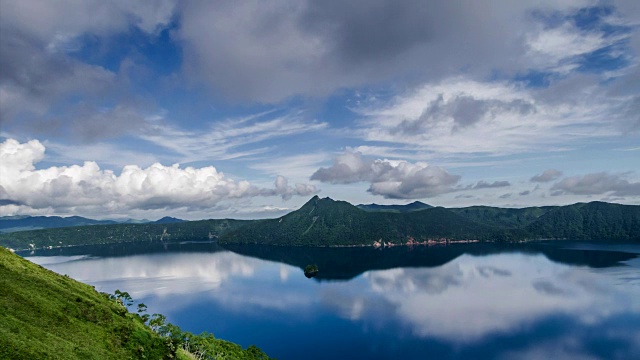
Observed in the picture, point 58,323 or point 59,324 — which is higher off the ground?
point 58,323

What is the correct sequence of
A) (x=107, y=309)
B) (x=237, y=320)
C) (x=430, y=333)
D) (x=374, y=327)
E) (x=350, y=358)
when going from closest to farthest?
(x=107, y=309) → (x=350, y=358) → (x=430, y=333) → (x=374, y=327) → (x=237, y=320)

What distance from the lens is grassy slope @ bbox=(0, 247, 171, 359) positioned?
45.1 meters

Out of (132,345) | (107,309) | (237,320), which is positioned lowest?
(237,320)

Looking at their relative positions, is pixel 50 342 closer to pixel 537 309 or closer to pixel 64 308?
pixel 64 308

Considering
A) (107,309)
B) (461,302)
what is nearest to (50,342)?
(107,309)

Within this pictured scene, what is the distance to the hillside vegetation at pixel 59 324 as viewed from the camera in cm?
4519

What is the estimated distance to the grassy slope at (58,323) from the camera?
45.1 meters

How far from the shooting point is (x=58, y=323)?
53.7 metres

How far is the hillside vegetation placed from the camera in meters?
45.2

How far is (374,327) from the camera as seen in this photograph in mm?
158250

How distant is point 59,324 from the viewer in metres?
53.6

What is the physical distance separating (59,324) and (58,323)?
27 cm

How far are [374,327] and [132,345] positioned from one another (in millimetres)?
119942

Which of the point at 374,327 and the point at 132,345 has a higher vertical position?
the point at 132,345
